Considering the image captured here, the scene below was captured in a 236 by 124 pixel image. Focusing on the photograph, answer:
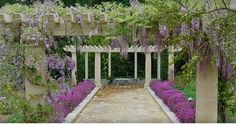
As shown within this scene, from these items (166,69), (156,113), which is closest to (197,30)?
(156,113)

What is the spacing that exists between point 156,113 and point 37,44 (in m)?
3.95

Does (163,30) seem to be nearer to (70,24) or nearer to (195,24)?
(195,24)

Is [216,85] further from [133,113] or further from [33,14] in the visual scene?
[133,113]

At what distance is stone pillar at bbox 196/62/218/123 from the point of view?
20.7 feet

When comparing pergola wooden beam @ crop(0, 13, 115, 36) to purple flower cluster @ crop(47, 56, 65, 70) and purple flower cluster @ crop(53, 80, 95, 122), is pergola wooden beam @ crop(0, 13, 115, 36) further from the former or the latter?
purple flower cluster @ crop(53, 80, 95, 122)

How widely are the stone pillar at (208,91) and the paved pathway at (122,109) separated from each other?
1.88 m

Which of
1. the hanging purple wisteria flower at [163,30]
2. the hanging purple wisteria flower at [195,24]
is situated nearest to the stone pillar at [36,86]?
the hanging purple wisteria flower at [163,30]

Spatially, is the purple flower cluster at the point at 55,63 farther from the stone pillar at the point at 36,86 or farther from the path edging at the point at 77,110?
the path edging at the point at 77,110

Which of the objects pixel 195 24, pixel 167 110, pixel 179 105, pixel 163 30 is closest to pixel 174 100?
pixel 167 110

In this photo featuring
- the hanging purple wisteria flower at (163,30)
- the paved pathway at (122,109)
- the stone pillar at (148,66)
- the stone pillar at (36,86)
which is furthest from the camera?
the stone pillar at (148,66)

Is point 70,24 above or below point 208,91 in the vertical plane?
above

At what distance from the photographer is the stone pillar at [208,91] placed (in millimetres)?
6306

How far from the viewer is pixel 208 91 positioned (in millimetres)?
6324

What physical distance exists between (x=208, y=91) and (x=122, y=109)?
150 inches
